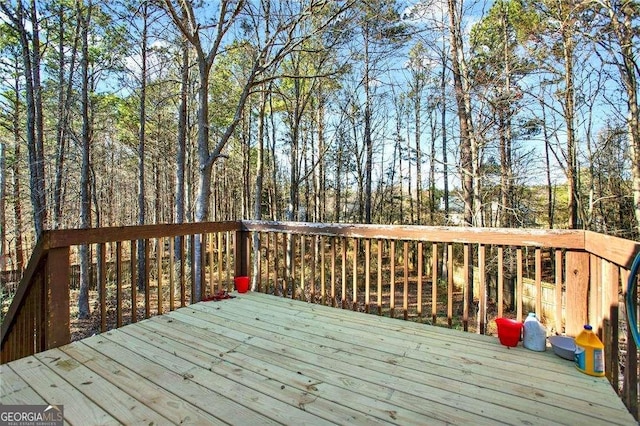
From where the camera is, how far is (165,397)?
149cm

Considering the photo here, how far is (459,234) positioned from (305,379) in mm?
1553

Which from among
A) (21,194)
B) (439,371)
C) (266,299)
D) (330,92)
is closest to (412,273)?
(330,92)

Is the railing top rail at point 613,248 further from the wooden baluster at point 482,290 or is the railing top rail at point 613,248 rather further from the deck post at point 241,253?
the deck post at point 241,253

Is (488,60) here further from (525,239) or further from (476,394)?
(476,394)

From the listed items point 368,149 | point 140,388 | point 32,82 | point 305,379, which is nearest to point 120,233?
point 140,388

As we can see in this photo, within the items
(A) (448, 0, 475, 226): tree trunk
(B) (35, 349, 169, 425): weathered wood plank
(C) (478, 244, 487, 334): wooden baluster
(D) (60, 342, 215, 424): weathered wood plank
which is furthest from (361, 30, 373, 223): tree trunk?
(B) (35, 349, 169, 425): weathered wood plank

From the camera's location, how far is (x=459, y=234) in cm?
236

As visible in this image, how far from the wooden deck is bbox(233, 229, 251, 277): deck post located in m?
1.21

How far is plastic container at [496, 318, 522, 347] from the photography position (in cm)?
208

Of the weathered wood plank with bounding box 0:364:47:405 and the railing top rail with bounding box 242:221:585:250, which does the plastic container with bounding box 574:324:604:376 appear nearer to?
the railing top rail with bounding box 242:221:585:250

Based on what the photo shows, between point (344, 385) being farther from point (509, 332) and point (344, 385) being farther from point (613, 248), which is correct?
point (613, 248)

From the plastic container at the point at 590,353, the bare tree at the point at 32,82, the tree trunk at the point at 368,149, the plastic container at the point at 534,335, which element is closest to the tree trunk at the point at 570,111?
the tree trunk at the point at 368,149

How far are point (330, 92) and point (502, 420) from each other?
34.6ft

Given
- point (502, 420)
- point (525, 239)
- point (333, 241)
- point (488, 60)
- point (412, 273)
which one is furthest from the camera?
point (412, 273)
